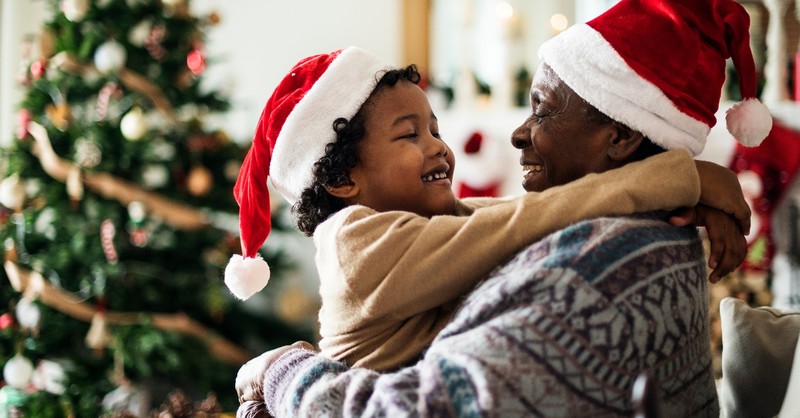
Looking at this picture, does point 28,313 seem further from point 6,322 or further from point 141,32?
point 141,32

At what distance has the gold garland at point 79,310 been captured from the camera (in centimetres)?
327

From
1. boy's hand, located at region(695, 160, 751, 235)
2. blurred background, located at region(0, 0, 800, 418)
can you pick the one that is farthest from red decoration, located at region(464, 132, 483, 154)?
boy's hand, located at region(695, 160, 751, 235)

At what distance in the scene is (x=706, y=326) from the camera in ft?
3.94

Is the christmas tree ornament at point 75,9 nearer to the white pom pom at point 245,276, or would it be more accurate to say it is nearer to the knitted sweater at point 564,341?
Result: the white pom pom at point 245,276

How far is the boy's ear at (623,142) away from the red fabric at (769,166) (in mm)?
2335

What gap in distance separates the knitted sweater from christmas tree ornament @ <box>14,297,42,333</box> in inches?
96.5

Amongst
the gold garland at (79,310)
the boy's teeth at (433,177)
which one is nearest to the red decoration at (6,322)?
the gold garland at (79,310)

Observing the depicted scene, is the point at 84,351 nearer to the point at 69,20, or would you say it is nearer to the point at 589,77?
the point at 69,20

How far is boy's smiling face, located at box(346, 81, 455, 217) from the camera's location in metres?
1.46

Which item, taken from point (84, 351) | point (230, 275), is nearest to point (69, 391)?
point (84, 351)

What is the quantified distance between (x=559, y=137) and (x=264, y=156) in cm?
56

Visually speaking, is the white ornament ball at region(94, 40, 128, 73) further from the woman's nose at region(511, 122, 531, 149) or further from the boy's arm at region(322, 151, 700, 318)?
the boy's arm at region(322, 151, 700, 318)

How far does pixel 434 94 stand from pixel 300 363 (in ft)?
11.0

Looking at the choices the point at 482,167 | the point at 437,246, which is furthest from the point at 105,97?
the point at 437,246
